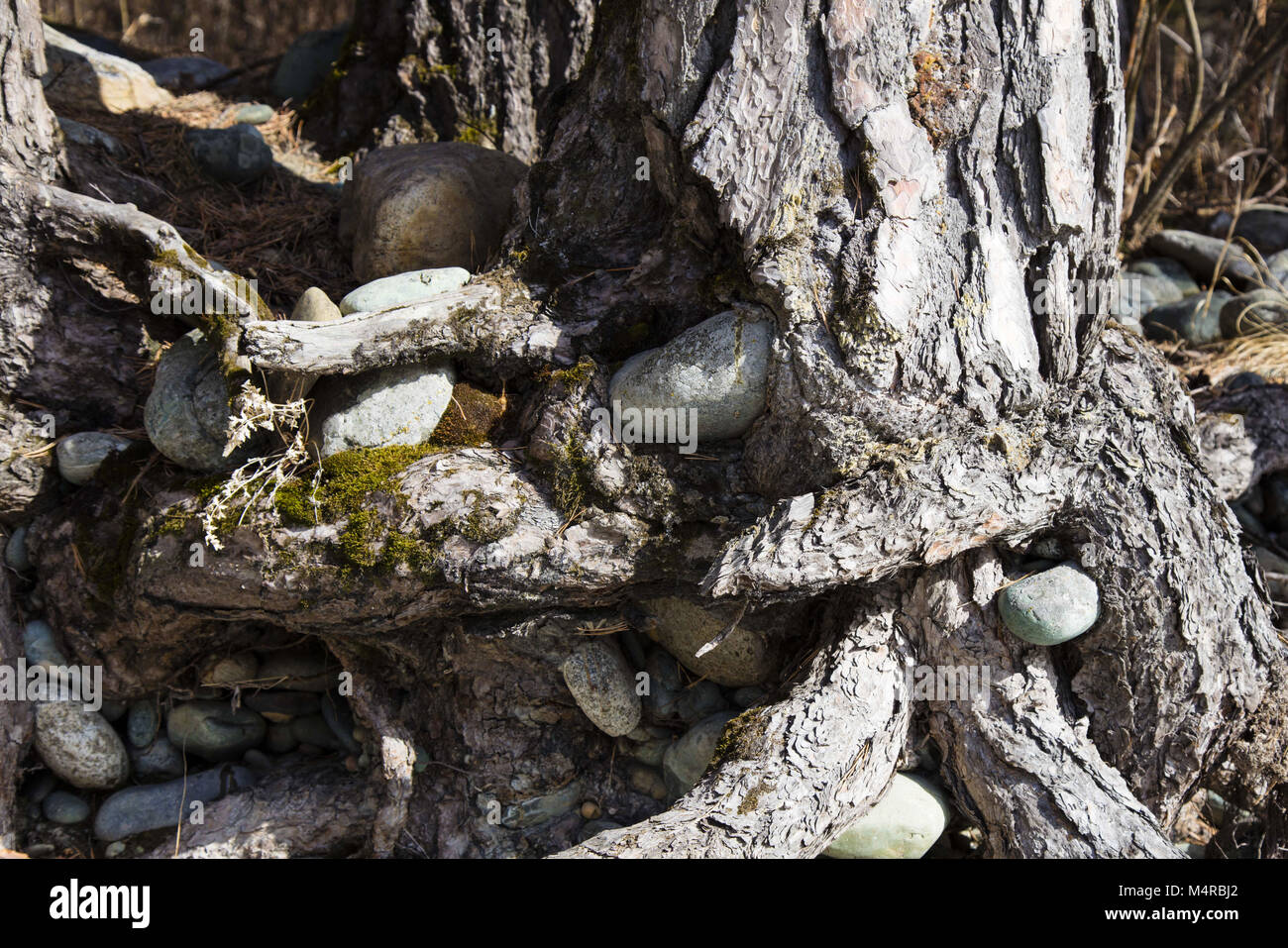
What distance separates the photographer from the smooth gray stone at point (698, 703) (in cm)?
387

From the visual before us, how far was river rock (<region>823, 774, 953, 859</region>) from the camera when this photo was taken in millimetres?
3447

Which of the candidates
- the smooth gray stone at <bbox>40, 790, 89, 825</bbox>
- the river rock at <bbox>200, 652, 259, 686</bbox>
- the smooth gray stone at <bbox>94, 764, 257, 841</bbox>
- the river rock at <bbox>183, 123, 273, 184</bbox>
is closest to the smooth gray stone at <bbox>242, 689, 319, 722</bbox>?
the river rock at <bbox>200, 652, 259, 686</bbox>

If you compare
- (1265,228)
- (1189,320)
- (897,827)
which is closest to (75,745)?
(897,827)

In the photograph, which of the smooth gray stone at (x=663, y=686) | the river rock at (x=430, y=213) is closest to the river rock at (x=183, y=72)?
the river rock at (x=430, y=213)

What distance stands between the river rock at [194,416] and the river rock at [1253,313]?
4858mm

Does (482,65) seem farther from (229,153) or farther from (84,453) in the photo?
(84,453)

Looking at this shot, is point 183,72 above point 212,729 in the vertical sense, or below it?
above

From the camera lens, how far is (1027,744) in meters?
3.30

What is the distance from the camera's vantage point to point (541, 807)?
3.87 meters

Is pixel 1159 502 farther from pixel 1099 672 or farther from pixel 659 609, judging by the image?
pixel 659 609

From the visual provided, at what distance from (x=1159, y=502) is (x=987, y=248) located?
1.04m

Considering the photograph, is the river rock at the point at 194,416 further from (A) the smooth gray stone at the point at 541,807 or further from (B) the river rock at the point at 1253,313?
(B) the river rock at the point at 1253,313

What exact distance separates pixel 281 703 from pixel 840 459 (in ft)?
8.86

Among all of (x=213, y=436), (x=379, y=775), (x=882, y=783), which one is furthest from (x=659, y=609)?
(x=213, y=436)
